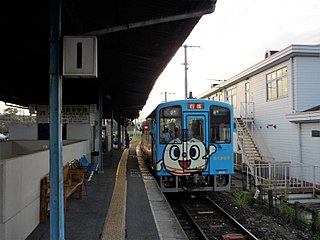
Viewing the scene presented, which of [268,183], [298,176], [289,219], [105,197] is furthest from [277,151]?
[105,197]

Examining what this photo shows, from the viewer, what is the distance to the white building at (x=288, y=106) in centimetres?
1226

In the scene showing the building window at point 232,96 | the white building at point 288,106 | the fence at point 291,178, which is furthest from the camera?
the building window at point 232,96

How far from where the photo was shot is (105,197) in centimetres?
759

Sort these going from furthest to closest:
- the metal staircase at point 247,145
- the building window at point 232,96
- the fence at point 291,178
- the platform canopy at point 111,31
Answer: the building window at point 232,96 < the metal staircase at point 247,145 < the fence at point 291,178 < the platform canopy at point 111,31

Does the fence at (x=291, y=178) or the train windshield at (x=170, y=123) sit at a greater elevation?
the train windshield at (x=170, y=123)

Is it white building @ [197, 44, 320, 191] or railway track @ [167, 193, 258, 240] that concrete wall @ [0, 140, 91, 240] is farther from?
white building @ [197, 44, 320, 191]

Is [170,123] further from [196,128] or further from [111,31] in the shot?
[111,31]

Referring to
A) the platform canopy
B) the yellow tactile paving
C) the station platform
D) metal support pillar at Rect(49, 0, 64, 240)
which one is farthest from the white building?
metal support pillar at Rect(49, 0, 64, 240)

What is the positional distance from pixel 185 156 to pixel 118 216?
3146 millimetres

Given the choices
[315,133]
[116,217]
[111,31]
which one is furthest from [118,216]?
[315,133]

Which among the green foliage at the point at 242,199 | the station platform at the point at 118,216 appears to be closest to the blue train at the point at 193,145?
the station platform at the point at 118,216

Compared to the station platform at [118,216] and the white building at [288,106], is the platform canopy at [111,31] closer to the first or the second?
the station platform at [118,216]

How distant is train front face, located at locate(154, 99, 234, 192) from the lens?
8617 mm

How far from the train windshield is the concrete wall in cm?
364
